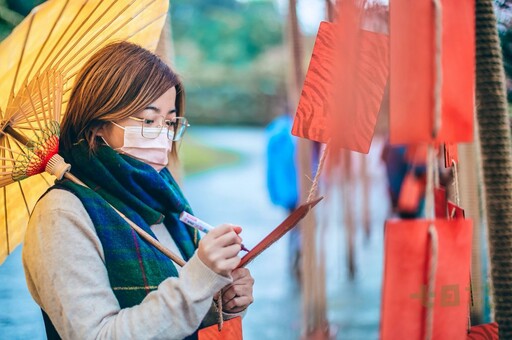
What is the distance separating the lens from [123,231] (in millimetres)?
1549

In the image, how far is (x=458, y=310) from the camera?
147 centimetres

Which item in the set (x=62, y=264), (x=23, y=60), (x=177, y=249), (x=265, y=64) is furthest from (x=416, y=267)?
(x=265, y=64)

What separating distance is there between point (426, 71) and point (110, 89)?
0.74m

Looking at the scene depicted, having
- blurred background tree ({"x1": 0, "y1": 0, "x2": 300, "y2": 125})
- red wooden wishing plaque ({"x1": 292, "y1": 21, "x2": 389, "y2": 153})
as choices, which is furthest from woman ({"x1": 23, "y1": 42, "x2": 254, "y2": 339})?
blurred background tree ({"x1": 0, "y1": 0, "x2": 300, "y2": 125})

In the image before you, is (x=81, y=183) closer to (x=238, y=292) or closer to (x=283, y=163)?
(x=238, y=292)

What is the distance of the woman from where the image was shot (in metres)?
1.45

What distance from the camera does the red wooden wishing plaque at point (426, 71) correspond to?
1.38m

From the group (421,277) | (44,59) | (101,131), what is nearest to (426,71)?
(421,277)

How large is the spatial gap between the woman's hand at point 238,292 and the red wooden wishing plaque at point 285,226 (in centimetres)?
7

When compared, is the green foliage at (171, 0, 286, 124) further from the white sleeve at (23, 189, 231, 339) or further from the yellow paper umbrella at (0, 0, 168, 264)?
the white sleeve at (23, 189, 231, 339)

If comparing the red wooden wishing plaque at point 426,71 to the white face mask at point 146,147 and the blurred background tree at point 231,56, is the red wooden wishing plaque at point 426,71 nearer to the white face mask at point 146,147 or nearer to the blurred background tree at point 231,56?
the white face mask at point 146,147

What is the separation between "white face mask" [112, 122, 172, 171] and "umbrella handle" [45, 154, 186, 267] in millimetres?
129

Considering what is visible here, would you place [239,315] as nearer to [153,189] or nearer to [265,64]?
[153,189]

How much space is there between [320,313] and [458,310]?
285 centimetres
